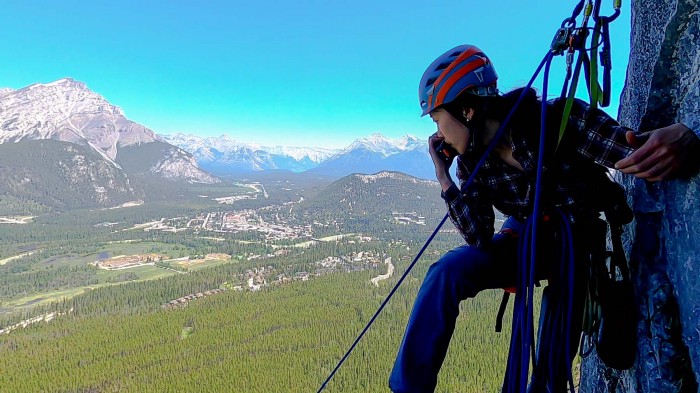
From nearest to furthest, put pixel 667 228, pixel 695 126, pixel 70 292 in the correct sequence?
pixel 695 126 → pixel 667 228 → pixel 70 292

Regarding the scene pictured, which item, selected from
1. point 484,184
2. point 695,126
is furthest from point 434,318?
point 695,126

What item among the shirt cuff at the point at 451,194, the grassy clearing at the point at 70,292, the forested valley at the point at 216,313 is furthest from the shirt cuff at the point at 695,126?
the grassy clearing at the point at 70,292

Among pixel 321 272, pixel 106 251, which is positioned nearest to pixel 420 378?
pixel 321 272

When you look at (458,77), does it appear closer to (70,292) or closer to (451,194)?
(451,194)

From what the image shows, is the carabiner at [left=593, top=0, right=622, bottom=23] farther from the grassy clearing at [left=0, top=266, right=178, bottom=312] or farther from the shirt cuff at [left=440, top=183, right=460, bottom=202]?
the grassy clearing at [left=0, top=266, right=178, bottom=312]

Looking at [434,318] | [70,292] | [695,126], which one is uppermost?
[695,126]

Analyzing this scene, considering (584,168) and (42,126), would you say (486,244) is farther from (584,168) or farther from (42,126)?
(42,126)

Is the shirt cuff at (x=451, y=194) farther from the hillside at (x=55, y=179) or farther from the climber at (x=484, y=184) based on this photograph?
the hillside at (x=55, y=179)
